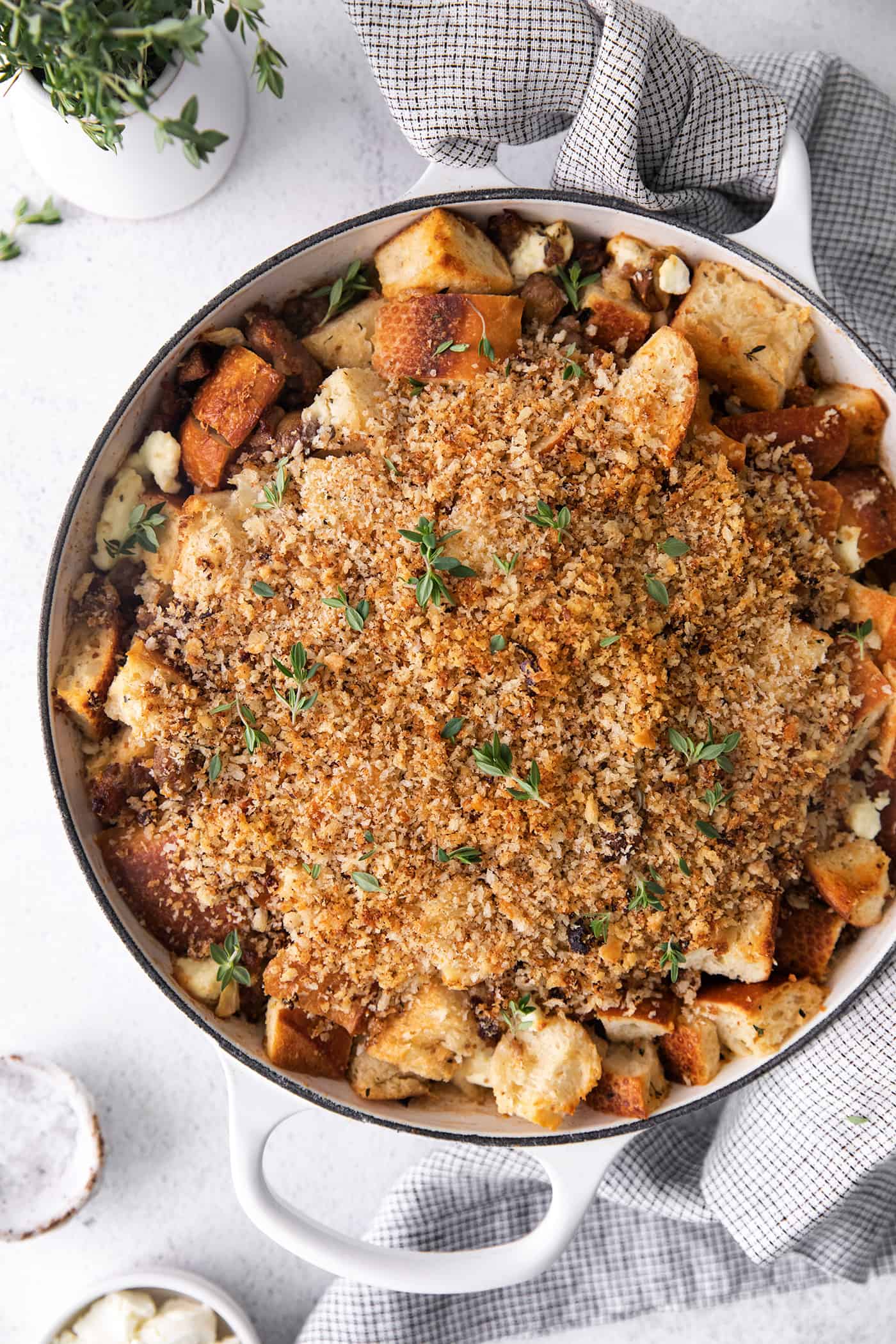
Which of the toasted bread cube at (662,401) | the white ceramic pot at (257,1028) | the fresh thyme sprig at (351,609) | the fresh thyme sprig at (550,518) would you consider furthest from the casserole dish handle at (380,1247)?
the toasted bread cube at (662,401)

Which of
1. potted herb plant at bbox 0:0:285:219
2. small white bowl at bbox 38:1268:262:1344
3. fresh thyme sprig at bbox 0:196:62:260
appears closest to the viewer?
potted herb plant at bbox 0:0:285:219

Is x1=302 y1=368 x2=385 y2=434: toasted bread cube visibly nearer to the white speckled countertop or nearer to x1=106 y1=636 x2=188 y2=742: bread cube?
x1=106 y1=636 x2=188 y2=742: bread cube

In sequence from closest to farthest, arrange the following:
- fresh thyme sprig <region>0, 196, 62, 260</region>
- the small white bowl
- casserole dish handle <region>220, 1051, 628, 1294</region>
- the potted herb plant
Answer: the potted herb plant → casserole dish handle <region>220, 1051, 628, 1294</region> → fresh thyme sprig <region>0, 196, 62, 260</region> → the small white bowl

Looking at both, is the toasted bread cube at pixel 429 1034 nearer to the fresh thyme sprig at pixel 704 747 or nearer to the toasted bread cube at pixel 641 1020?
the toasted bread cube at pixel 641 1020

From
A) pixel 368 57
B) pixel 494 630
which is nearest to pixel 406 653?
pixel 494 630

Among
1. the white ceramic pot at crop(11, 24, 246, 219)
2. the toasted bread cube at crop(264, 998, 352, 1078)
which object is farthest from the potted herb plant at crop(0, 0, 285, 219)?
the toasted bread cube at crop(264, 998, 352, 1078)

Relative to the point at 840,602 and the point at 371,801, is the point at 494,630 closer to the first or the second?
the point at 371,801
